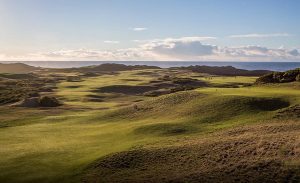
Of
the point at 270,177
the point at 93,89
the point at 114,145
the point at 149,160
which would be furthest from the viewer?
the point at 93,89

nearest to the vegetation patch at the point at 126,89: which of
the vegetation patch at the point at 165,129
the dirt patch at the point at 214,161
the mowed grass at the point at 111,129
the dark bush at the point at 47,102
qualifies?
the dark bush at the point at 47,102

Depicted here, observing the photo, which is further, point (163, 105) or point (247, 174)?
point (163, 105)

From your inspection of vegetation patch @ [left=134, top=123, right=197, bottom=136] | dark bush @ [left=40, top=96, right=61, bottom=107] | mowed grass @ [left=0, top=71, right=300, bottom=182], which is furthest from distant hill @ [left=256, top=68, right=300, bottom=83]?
dark bush @ [left=40, top=96, right=61, bottom=107]

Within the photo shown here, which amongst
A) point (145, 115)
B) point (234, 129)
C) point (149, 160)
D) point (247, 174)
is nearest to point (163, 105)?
point (145, 115)

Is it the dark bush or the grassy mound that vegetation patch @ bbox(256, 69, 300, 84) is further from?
the dark bush

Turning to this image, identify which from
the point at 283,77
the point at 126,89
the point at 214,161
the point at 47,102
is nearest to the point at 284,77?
the point at 283,77

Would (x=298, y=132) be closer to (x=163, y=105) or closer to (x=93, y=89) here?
(x=163, y=105)

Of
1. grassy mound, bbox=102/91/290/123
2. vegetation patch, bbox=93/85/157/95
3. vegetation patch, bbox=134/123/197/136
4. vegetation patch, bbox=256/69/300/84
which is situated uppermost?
vegetation patch, bbox=256/69/300/84
